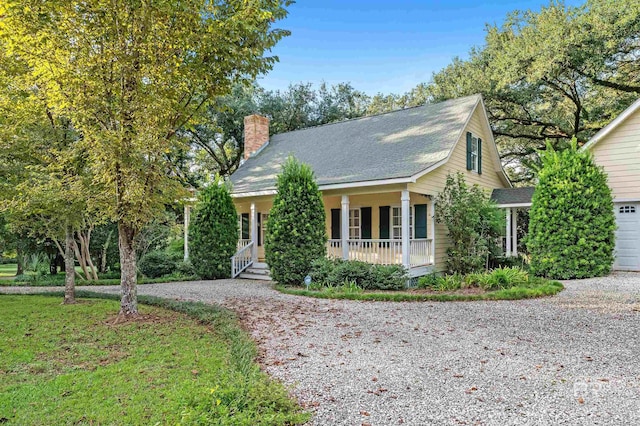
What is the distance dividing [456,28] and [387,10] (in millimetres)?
4652

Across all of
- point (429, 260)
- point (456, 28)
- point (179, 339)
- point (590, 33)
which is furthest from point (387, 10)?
point (179, 339)

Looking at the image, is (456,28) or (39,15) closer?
(39,15)

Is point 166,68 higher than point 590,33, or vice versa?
point 590,33

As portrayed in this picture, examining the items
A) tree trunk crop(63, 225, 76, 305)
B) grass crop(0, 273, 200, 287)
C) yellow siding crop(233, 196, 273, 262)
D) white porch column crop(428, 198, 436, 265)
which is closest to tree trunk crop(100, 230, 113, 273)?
grass crop(0, 273, 200, 287)

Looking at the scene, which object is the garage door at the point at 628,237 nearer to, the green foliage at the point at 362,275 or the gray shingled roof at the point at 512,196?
the gray shingled roof at the point at 512,196

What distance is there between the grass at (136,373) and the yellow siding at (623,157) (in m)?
12.4

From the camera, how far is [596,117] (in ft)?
63.3

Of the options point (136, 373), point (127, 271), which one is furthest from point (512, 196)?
point (136, 373)

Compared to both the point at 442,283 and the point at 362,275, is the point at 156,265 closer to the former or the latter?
the point at 362,275

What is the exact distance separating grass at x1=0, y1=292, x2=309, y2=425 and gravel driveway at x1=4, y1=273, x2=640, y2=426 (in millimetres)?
449

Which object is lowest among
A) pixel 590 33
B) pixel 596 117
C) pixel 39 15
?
pixel 39 15

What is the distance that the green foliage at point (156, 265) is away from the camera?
14570 mm

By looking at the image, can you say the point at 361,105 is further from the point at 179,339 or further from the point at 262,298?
the point at 179,339

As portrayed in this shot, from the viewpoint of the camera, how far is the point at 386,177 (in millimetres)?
10422
